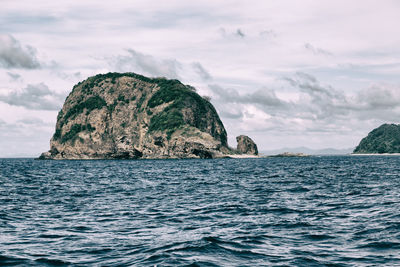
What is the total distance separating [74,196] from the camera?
119ft

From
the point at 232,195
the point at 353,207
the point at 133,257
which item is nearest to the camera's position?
the point at 133,257

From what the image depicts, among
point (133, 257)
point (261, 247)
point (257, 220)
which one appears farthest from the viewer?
point (257, 220)

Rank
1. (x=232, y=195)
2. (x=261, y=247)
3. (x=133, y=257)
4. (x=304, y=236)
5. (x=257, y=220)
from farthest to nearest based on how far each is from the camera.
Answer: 1. (x=232, y=195)
2. (x=257, y=220)
3. (x=304, y=236)
4. (x=261, y=247)
5. (x=133, y=257)

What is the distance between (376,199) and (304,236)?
16.0 m

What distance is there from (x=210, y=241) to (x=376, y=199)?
19746mm

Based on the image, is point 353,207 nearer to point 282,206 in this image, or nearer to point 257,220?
point 282,206

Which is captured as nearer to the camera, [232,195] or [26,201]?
[26,201]

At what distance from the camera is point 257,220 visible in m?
22.6

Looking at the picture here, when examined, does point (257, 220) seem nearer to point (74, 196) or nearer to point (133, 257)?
point (133, 257)

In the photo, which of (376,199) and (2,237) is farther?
(376,199)

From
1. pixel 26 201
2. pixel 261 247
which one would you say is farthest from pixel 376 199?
pixel 26 201

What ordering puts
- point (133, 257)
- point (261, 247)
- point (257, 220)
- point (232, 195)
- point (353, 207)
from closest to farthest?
point (133, 257)
point (261, 247)
point (257, 220)
point (353, 207)
point (232, 195)

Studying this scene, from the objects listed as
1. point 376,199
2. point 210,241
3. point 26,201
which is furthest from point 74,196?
point 376,199

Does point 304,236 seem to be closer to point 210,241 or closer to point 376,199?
point 210,241
